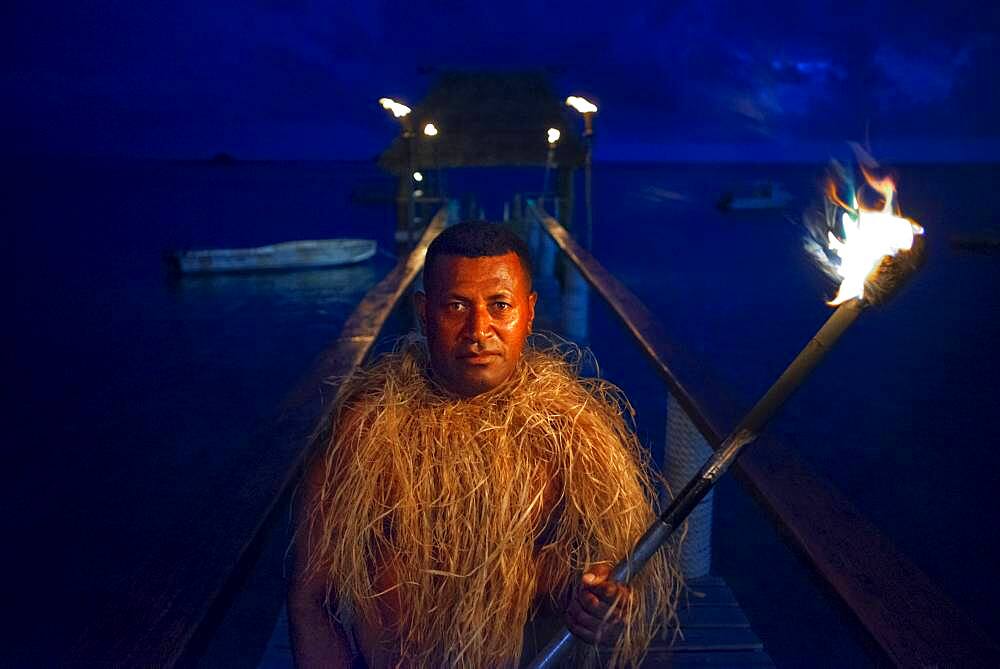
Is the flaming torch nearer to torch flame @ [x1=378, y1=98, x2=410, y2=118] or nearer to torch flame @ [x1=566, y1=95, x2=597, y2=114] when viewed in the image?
torch flame @ [x1=566, y1=95, x2=597, y2=114]

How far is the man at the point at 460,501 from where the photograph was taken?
71.6 inches

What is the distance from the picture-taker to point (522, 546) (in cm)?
184

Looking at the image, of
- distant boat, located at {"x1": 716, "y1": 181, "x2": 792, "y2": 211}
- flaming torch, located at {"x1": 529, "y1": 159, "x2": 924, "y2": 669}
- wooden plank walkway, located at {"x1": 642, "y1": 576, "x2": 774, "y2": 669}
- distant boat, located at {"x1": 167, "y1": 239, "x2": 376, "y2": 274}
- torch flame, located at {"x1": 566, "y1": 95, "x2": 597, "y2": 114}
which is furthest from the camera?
distant boat, located at {"x1": 716, "y1": 181, "x2": 792, "y2": 211}

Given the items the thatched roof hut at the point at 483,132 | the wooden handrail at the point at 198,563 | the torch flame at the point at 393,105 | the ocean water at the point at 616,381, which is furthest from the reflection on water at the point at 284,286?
the wooden handrail at the point at 198,563

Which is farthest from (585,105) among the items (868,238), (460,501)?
(868,238)

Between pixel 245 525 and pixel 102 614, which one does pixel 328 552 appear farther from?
pixel 102 614

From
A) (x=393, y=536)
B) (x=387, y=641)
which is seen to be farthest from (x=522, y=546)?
(x=387, y=641)

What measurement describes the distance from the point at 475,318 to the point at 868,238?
0.94 meters

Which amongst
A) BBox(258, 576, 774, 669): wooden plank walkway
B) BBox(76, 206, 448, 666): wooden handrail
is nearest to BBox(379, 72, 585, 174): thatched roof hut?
BBox(258, 576, 774, 669): wooden plank walkway

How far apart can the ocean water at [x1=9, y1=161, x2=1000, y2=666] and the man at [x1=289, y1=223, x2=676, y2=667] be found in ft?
2.82

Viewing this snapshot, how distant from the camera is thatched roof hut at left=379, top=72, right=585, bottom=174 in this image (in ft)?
51.3

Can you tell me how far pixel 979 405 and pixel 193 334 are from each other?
21.9 meters

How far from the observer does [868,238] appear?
1.26 meters

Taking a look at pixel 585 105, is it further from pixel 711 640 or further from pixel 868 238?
pixel 868 238
